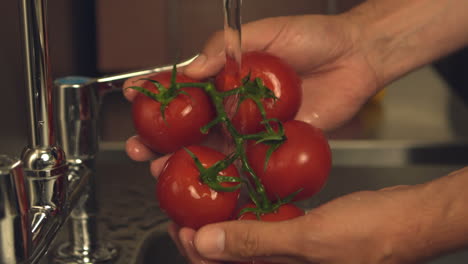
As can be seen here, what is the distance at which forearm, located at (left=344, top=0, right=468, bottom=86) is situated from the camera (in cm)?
107

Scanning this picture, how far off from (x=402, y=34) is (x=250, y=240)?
0.62m

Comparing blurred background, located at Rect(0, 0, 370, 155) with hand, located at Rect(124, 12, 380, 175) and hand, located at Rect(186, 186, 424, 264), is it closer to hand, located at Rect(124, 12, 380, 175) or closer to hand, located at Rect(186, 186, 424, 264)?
hand, located at Rect(124, 12, 380, 175)

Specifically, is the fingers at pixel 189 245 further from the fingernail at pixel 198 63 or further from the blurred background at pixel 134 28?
the blurred background at pixel 134 28

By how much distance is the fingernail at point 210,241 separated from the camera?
60 centimetres

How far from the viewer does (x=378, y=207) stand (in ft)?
2.06

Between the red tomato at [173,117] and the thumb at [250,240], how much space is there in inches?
7.8

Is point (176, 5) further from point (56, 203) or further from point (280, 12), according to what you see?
point (56, 203)

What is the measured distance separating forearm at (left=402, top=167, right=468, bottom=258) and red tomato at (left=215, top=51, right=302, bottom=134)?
0.69 feet

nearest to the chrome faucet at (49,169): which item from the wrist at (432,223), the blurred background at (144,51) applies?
the blurred background at (144,51)

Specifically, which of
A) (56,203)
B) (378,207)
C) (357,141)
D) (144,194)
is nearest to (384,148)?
(357,141)

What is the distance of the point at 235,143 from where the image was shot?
72cm

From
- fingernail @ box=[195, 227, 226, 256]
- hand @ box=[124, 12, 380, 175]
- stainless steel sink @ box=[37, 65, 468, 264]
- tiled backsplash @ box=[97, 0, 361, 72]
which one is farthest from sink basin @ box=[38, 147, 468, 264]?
tiled backsplash @ box=[97, 0, 361, 72]

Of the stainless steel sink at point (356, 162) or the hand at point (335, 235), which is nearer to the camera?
the hand at point (335, 235)

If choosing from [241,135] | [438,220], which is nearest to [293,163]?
[241,135]
